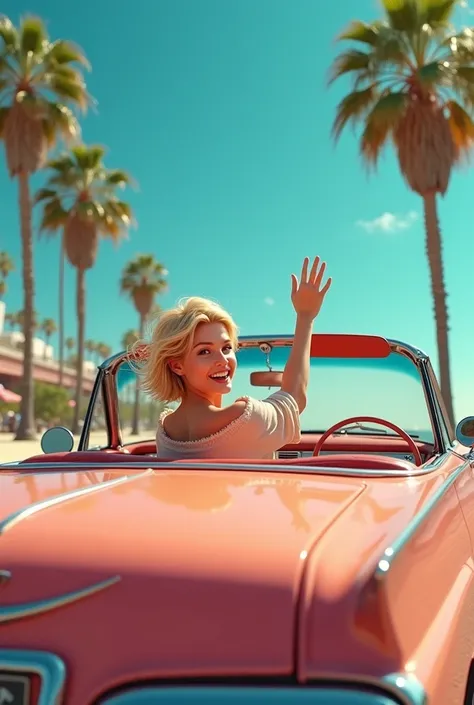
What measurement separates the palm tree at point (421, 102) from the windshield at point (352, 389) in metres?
11.8

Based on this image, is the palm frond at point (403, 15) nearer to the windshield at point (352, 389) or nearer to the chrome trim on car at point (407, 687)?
the windshield at point (352, 389)

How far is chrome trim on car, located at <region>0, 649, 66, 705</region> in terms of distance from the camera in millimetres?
1012

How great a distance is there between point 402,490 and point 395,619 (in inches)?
20.8

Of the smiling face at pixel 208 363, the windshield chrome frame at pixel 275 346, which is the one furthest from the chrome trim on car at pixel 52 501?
the windshield chrome frame at pixel 275 346

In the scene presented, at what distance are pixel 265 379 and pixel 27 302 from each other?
1989 centimetres

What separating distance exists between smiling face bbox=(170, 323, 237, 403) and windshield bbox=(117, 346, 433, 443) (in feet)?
3.83

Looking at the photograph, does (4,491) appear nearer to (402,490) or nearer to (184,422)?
(184,422)

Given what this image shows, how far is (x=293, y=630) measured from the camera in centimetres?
101

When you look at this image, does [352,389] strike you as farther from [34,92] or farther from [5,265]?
[5,265]

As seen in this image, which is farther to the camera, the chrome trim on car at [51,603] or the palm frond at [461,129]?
the palm frond at [461,129]

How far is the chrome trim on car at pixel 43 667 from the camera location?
1.01m

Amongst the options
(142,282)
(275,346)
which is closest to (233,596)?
(275,346)

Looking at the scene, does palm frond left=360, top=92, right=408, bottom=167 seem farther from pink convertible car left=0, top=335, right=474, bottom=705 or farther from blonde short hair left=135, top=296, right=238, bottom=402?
pink convertible car left=0, top=335, right=474, bottom=705

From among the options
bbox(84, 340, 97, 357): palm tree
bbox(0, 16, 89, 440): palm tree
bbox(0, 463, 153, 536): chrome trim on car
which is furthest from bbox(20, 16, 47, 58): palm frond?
bbox(84, 340, 97, 357): palm tree
